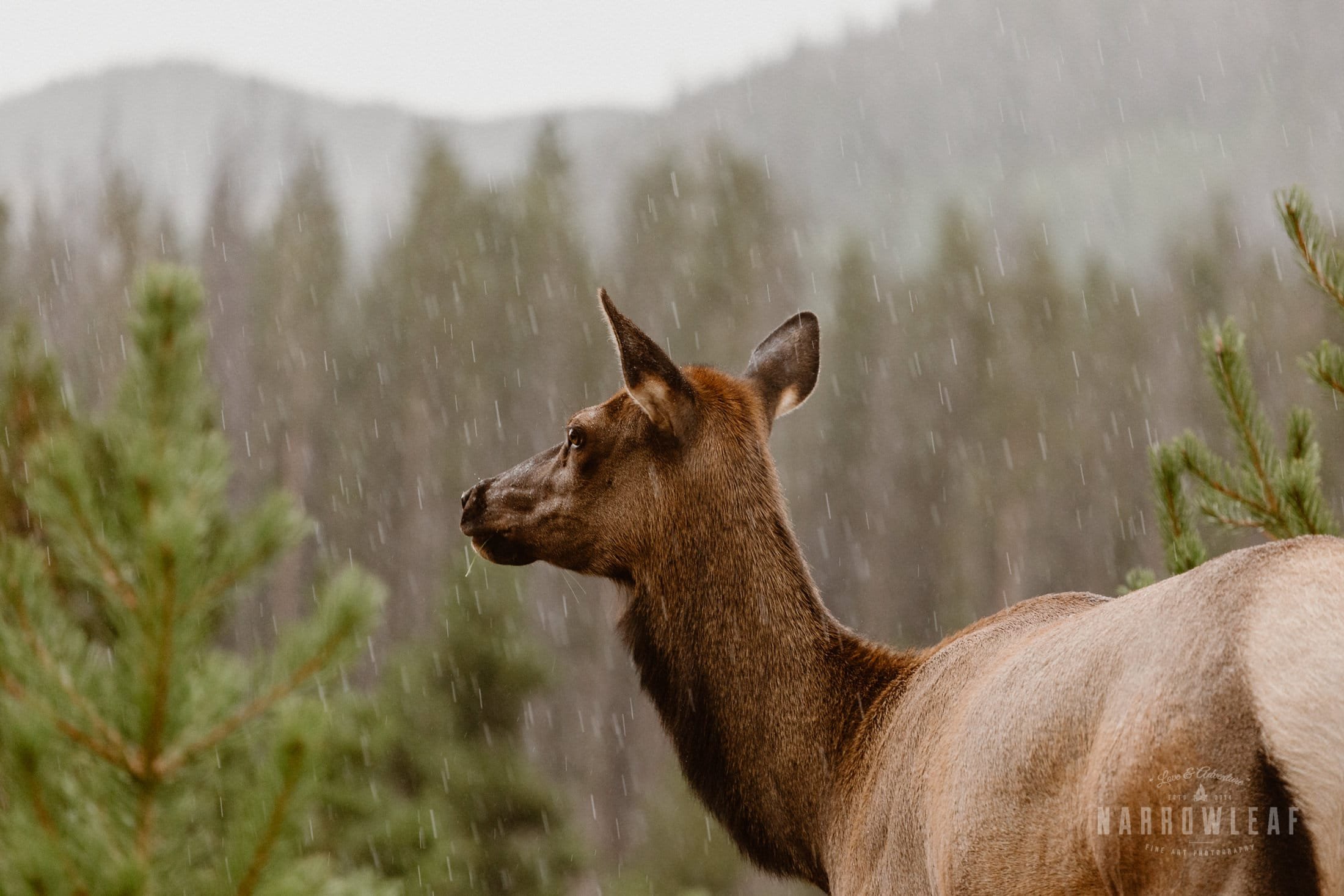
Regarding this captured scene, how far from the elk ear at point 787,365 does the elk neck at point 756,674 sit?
0.76 metres

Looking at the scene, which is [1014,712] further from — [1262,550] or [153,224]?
[153,224]

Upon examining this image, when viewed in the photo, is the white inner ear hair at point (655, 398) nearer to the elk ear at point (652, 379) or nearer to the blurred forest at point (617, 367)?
the elk ear at point (652, 379)

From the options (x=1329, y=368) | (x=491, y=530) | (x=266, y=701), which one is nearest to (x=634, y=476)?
(x=491, y=530)

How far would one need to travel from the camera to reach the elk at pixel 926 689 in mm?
1953

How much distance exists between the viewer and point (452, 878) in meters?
12.8

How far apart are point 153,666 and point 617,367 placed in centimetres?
4022

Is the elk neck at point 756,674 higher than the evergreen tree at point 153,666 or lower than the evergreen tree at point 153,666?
lower

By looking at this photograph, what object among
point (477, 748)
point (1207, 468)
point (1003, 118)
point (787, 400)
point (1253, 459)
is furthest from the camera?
point (1003, 118)

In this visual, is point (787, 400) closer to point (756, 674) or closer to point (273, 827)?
point (756, 674)

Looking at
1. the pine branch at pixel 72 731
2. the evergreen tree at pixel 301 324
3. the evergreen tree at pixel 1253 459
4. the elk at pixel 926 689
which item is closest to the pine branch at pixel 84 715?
the pine branch at pixel 72 731

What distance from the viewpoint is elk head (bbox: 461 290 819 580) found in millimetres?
4203

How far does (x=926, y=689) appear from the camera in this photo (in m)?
3.58

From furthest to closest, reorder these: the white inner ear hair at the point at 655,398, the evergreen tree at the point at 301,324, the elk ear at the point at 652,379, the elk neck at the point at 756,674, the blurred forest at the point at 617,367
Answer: the evergreen tree at the point at 301,324
the blurred forest at the point at 617,367
the white inner ear hair at the point at 655,398
the elk ear at the point at 652,379
the elk neck at the point at 756,674

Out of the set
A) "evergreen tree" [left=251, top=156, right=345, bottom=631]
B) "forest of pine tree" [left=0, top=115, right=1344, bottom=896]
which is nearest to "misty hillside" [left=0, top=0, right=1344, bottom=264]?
"forest of pine tree" [left=0, top=115, right=1344, bottom=896]
